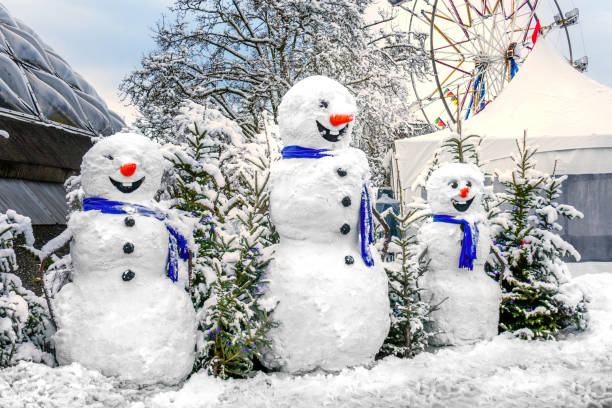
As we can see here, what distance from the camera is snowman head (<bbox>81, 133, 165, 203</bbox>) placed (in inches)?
103

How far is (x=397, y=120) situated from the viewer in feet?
38.7

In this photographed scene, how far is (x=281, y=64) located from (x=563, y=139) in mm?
5960

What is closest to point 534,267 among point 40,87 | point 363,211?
point 363,211

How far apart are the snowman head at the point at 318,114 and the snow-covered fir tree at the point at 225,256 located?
34 centimetres

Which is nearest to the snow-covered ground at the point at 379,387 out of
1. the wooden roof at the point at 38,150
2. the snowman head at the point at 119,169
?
the snowman head at the point at 119,169

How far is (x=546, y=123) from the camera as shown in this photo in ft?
25.6

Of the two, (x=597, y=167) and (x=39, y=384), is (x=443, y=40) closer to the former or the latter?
(x=597, y=167)

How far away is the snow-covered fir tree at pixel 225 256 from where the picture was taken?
8.60ft

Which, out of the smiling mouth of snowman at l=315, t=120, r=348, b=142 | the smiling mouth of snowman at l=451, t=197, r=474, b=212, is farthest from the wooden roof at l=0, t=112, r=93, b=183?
the smiling mouth of snowman at l=451, t=197, r=474, b=212

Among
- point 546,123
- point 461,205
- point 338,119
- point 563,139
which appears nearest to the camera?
point 338,119

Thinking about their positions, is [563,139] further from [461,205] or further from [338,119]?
[338,119]

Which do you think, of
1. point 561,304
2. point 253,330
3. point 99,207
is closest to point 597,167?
point 561,304

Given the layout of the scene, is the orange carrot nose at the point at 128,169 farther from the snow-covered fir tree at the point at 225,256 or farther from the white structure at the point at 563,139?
the white structure at the point at 563,139

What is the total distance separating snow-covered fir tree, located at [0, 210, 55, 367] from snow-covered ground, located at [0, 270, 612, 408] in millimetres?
187
